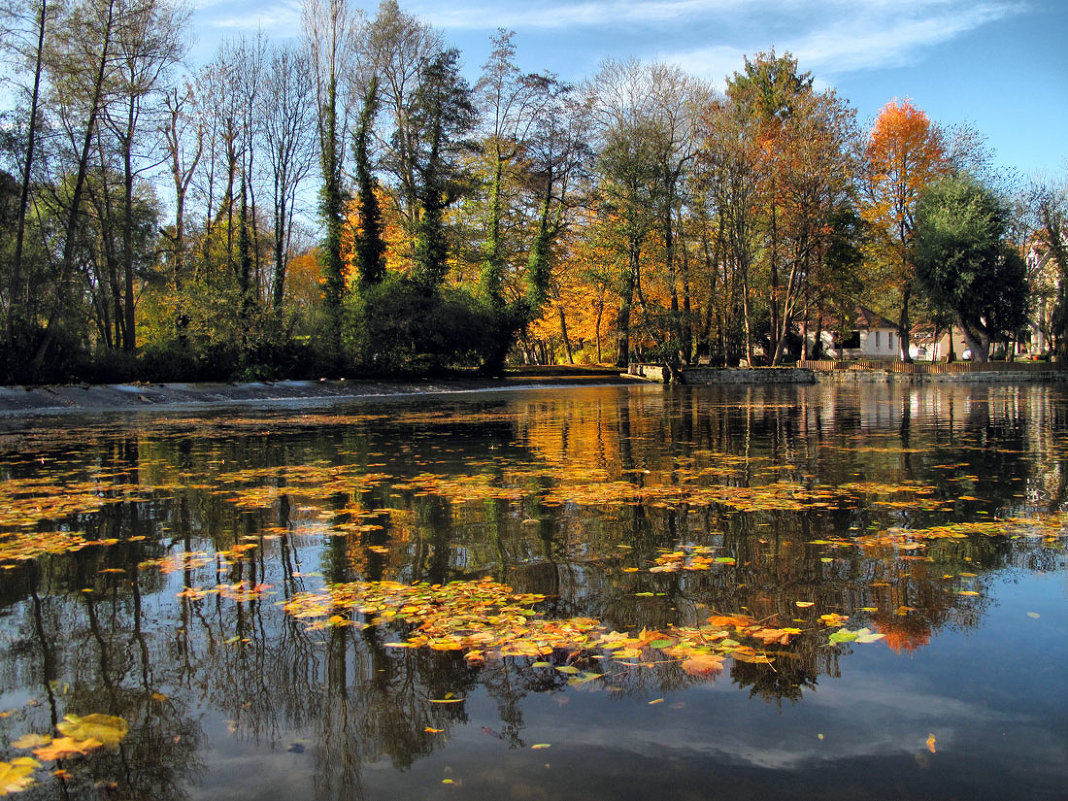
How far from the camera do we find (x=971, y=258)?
4109cm

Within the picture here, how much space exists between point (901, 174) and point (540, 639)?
5012 cm

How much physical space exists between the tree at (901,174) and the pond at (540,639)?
4294 centimetres

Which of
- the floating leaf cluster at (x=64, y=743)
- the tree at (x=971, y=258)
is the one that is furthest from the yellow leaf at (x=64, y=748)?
the tree at (x=971, y=258)

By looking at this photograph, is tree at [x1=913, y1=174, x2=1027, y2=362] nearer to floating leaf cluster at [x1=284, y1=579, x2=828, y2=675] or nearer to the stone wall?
the stone wall

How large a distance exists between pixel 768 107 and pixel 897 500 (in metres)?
44.8

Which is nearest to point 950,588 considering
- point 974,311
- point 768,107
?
point 974,311

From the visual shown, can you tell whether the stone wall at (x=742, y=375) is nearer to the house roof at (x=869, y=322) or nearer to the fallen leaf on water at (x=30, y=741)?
the house roof at (x=869, y=322)

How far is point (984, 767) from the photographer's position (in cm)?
237

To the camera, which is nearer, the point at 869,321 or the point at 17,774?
the point at 17,774

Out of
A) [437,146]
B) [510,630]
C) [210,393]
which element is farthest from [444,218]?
[510,630]

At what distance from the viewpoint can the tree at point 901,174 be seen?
4547cm

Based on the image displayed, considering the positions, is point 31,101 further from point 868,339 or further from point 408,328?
point 868,339

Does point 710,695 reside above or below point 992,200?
below

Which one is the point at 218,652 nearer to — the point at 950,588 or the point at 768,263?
the point at 950,588
